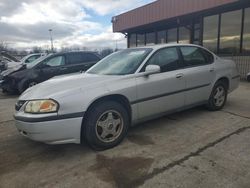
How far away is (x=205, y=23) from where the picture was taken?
12.6 m

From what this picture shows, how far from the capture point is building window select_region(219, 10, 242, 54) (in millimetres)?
10922

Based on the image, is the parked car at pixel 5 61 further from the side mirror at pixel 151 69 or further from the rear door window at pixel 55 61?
the side mirror at pixel 151 69

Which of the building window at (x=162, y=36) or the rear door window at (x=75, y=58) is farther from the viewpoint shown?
the building window at (x=162, y=36)

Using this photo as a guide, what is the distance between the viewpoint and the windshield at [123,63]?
156 inches

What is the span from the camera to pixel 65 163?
3178 mm

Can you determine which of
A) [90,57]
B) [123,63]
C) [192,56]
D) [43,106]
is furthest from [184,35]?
[43,106]

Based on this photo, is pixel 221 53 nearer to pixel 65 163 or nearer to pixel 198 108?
pixel 198 108

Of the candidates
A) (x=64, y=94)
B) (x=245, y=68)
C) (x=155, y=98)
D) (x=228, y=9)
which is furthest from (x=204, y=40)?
(x=64, y=94)

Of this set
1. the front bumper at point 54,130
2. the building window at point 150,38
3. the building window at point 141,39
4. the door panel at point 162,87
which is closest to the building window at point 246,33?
the door panel at point 162,87

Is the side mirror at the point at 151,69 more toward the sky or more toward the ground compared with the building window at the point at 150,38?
more toward the ground

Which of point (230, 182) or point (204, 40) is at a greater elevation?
point (204, 40)

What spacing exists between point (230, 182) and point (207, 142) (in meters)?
1.07

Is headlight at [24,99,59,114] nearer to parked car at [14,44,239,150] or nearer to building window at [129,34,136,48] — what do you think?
parked car at [14,44,239,150]

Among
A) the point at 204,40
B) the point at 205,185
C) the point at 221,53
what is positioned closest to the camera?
the point at 205,185
